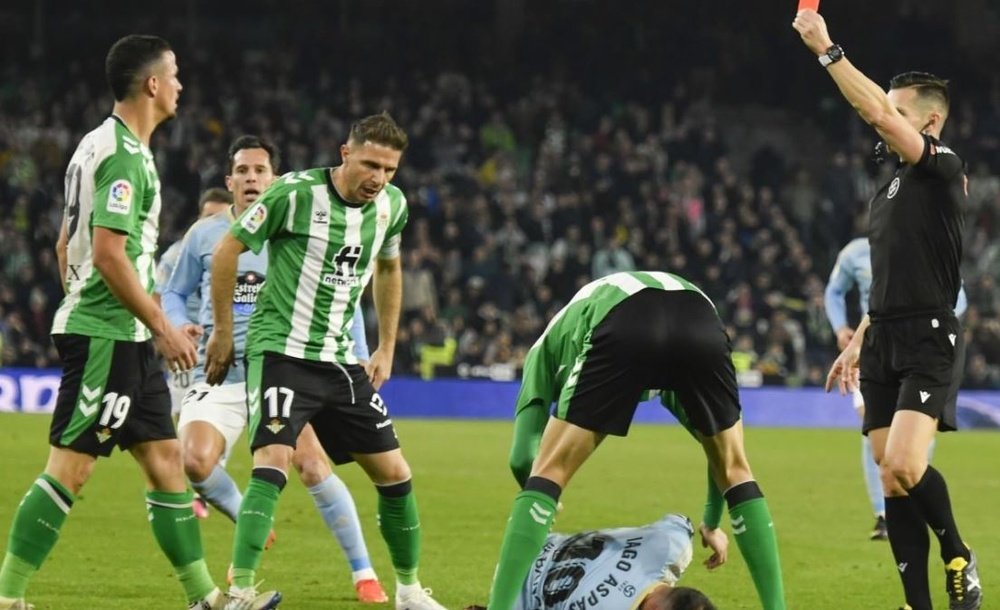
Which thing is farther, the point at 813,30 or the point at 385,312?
the point at 385,312

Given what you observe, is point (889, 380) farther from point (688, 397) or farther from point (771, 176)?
point (771, 176)

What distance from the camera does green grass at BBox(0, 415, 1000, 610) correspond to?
318 inches

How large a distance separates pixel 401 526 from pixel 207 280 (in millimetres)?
2419

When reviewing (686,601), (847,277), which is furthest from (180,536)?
(847,277)

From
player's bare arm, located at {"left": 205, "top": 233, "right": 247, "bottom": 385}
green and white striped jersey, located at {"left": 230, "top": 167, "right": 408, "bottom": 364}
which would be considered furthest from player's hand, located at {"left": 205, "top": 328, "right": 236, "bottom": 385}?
green and white striped jersey, located at {"left": 230, "top": 167, "right": 408, "bottom": 364}

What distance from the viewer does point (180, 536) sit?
264 inches

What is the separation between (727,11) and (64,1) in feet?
43.3

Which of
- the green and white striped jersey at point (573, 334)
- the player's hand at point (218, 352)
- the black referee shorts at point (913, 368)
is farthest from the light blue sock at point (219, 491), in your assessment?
the black referee shorts at point (913, 368)

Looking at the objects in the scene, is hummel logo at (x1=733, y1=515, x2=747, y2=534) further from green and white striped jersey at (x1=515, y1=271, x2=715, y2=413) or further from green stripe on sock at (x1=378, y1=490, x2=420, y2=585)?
green stripe on sock at (x1=378, y1=490, x2=420, y2=585)

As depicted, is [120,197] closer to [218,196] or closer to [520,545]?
[520,545]

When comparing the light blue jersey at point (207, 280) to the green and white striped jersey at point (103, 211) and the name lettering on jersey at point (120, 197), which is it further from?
the name lettering on jersey at point (120, 197)

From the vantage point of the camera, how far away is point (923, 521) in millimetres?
7148

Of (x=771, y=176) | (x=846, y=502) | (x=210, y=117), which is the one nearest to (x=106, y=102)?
(x=210, y=117)

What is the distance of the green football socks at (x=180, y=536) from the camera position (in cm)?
670
